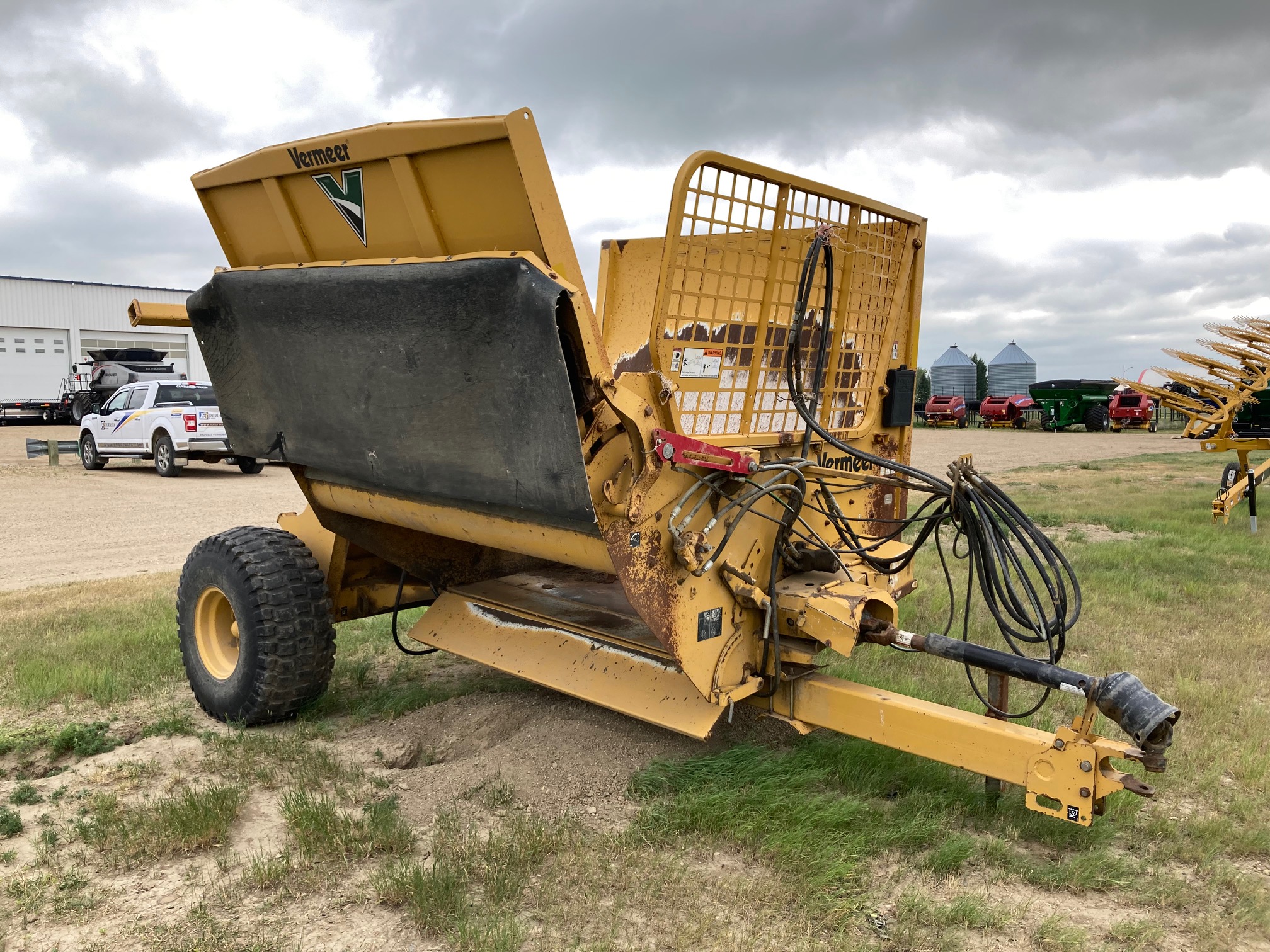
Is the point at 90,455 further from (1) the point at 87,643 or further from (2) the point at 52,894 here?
(2) the point at 52,894

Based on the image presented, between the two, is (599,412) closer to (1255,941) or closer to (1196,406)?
(1255,941)

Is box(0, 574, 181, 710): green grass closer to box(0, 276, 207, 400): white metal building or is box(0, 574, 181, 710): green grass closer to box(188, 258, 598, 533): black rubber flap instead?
box(188, 258, 598, 533): black rubber flap

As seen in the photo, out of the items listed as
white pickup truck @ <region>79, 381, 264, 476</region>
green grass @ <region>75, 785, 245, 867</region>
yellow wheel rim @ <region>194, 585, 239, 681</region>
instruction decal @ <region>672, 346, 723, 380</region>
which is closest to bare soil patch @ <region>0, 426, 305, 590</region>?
white pickup truck @ <region>79, 381, 264, 476</region>

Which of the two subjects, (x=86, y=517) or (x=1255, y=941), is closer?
(x=1255, y=941)

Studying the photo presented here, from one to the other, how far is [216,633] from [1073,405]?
32.7 meters

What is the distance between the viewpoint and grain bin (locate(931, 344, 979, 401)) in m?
42.0

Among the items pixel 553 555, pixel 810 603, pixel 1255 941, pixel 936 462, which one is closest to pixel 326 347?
pixel 553 555

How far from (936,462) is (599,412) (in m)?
16.9

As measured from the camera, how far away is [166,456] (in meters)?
15.1

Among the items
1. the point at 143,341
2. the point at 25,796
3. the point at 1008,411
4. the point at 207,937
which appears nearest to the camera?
the point at 207,937

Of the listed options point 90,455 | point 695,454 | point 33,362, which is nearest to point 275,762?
point 695,454

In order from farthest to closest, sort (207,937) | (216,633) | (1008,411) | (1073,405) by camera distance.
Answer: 1. (1008,411)
2. (1073,405)
3. (216,633)
4. (207,937)

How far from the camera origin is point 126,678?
475 cm

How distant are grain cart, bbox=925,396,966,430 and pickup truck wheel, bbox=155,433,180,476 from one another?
27624 mm
